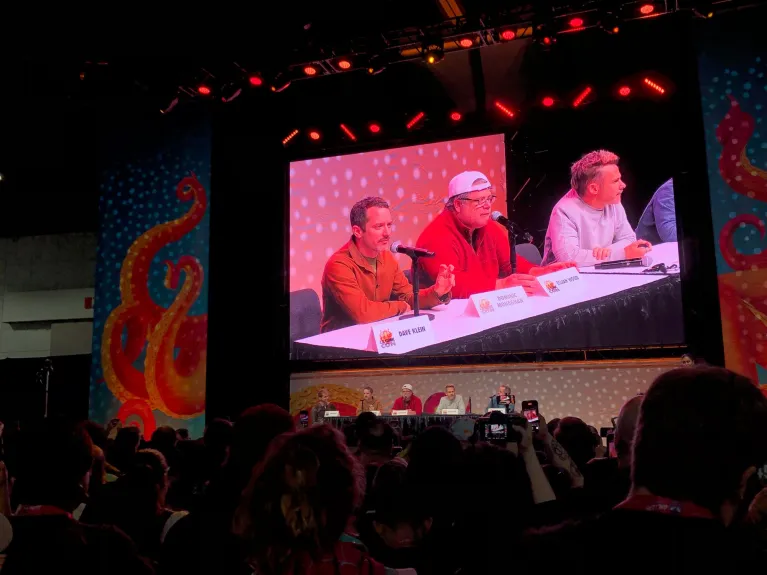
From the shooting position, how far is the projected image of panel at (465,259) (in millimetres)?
8312

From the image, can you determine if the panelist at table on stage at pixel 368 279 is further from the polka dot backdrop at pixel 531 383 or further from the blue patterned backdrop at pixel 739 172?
the blue patterned backdrop at pixel 739 172

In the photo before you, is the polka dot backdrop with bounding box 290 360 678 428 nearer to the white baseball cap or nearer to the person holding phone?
the person holding phone

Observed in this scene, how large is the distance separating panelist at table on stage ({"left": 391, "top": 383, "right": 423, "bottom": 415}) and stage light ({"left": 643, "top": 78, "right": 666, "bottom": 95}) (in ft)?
16.1

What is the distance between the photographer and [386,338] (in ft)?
30.1

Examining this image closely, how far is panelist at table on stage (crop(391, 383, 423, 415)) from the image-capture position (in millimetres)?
8984

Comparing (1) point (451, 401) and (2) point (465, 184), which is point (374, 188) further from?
(1) point (451, 401)

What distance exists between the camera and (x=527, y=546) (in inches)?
46.6

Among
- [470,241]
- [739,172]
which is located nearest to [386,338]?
[470,241]

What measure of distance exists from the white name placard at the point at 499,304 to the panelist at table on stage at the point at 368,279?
0.47m

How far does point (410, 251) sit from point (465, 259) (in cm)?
85

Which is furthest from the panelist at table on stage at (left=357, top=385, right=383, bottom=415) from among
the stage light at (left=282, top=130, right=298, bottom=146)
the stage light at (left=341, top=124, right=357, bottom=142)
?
the stage light at (left=282, top=130, right=298, bottom=146)

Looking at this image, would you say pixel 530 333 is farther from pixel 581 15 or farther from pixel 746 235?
pixel 581 15

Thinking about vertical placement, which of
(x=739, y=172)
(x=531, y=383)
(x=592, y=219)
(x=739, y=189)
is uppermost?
(x=739, y=172)

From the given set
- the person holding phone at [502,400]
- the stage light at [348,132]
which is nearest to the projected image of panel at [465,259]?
the stage light at [348,132]
